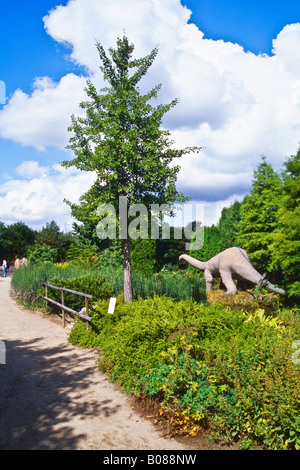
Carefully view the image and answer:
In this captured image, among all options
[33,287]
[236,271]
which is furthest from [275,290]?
[33,287]

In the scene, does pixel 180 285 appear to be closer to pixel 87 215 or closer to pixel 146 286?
pixel 146 286

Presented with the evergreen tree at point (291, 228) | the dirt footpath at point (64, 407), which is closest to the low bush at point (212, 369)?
the dirt footpath at point (64, 407)

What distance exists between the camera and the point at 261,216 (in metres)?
16.2

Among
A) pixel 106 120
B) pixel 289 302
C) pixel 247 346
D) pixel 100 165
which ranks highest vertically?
pixel 106 120

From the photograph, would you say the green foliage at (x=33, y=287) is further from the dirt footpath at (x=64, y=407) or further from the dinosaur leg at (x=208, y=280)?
→ the dinosaur leg at (x=208, y=280)

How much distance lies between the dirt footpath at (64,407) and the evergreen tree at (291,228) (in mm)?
7565

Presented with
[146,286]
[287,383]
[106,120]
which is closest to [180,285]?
[146,286]

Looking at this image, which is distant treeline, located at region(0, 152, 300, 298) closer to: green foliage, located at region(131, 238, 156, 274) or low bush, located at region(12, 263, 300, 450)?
green foliage, located at region(131, 238, 156, 274)

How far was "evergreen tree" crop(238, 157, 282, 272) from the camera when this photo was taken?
52.0ft

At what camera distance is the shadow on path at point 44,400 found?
344 centimetres

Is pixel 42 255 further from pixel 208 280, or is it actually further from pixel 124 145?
pixel 124 145

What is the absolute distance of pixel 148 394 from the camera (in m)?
4.36

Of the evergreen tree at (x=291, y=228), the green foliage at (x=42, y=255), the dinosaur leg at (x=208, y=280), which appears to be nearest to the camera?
the evergreen tree at (x=291, y=228)

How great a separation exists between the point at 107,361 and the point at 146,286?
5154mm
